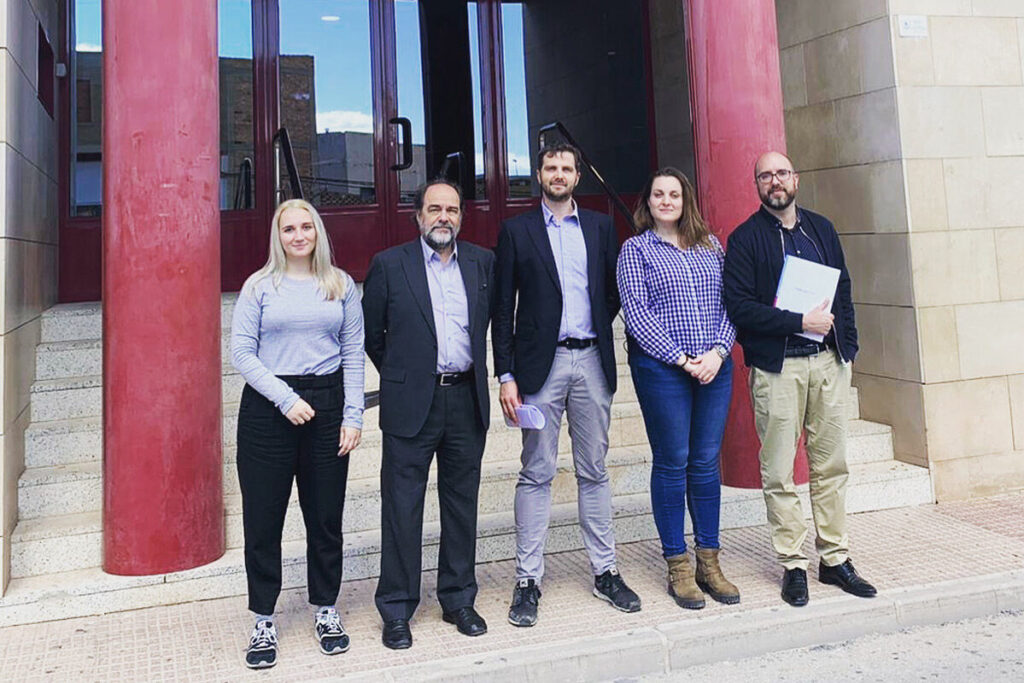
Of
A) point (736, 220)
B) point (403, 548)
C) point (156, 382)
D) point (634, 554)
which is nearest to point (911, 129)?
point (736, 220)

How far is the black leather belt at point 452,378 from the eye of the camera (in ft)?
11.4

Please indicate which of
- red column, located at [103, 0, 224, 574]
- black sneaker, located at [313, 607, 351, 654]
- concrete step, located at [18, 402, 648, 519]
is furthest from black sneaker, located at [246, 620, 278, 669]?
concrete step, located at [18, 402, 648, 519]

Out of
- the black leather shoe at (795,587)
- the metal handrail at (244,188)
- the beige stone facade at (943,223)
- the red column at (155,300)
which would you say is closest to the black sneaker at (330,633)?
the red column at (155,300)

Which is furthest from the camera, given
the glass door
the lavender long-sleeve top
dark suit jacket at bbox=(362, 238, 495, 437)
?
the glass door

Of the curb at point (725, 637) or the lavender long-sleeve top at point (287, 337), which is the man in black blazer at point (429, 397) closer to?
the lavender long-sleeve top at point (287, 337)

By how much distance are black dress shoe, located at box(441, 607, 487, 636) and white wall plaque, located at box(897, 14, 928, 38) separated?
15.3 ft

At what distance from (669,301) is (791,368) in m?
0.65

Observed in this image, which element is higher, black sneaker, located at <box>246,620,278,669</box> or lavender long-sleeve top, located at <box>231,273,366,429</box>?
lavender long-sleeve top, located at <box>231,273,366,429</box>

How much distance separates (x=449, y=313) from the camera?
351 centimetres

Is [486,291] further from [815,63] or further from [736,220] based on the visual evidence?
[815,63]

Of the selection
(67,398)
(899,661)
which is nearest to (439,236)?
(899,661)

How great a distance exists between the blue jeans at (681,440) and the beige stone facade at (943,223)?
2415 mm

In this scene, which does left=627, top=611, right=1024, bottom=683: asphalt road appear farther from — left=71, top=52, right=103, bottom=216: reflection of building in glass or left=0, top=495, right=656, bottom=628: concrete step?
left=71, top=52, right=103, bottom=216: reflection of building in glass

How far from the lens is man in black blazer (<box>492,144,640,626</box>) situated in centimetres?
362
